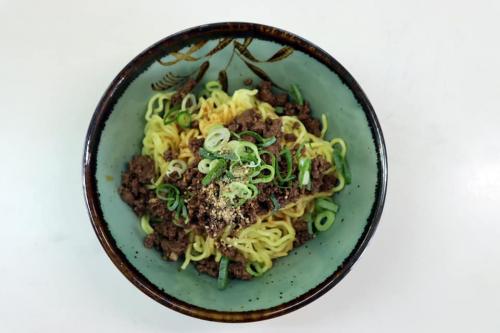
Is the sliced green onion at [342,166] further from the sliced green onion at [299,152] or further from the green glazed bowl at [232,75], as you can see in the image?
the sliced green onion at [299,152]

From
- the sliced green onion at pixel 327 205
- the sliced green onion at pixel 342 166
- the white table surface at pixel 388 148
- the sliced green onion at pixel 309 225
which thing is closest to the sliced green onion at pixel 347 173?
the sliced green onion at pixel 342 166

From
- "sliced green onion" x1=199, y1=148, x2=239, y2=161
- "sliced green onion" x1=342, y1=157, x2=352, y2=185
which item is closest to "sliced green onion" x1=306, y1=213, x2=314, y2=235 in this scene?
"sliced green onion" x1=342, y1=157, x2=352, y2=185

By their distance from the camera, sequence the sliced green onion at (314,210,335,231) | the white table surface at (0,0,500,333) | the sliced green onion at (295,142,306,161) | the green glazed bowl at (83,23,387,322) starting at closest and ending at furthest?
the green glazed bowl at (83,23,387,322) < the sliced green onion at (295,142,306,161) < the sliced green onion at (314,210,335,231) < the white table surface at (0,0,500,333)

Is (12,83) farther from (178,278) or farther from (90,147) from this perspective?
(178,278)

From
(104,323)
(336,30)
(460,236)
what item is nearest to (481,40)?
(336,30)

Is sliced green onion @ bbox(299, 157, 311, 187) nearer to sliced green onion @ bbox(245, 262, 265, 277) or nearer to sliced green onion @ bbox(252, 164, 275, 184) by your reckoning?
sliced green onion @ bbox(252, 164, 275, 184)

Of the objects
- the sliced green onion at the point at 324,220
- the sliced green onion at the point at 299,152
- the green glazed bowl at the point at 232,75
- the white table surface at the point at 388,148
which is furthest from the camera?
the white table surface at the point at 388,148
